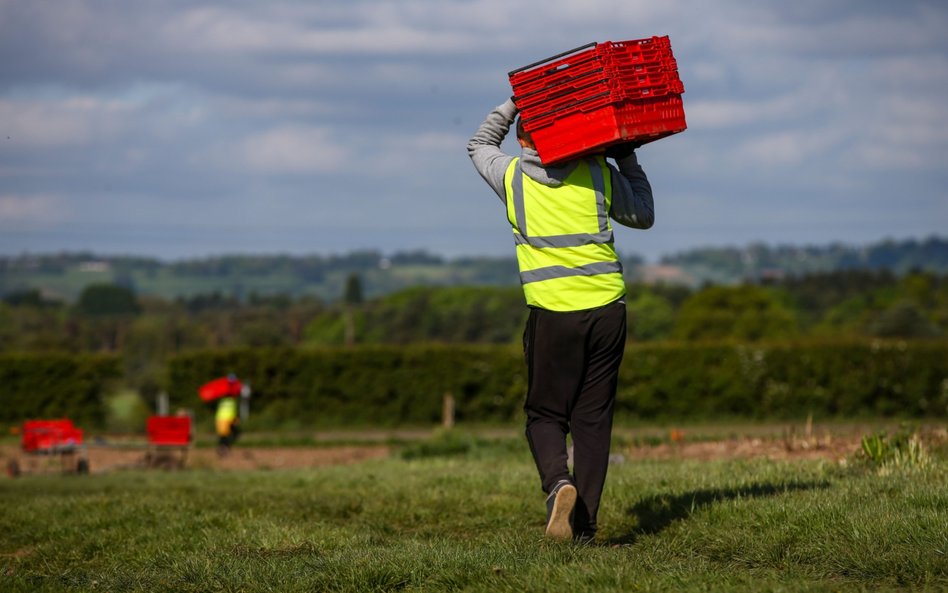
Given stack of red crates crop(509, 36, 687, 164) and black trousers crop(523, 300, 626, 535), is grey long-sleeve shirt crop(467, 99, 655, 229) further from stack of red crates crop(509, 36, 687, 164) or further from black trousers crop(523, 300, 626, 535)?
black trousers crop(523, 300, 626, 535)

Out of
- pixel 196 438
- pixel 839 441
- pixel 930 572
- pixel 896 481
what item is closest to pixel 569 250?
pixel 930 572

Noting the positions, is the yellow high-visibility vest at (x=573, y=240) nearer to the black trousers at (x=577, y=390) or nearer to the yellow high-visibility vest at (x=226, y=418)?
the black trousers at (x=577, y=390)

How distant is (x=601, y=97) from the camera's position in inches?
250

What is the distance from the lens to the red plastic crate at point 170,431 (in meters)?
21.2

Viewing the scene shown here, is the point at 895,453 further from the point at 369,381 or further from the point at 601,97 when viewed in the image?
the point at 369,381

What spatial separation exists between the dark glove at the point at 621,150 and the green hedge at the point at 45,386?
3122cm

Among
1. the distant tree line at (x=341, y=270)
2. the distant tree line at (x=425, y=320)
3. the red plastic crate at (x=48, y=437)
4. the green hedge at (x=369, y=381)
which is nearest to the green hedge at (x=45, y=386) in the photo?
the green hedge at (x=369, y=381)

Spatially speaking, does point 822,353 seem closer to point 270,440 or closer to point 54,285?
point 270,440

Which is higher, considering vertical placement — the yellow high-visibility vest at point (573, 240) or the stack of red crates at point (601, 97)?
the stack of red crates at point (601, 97)

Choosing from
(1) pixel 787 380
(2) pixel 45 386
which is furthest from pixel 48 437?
(1) pixel 787 380

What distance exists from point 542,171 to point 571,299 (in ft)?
2.33

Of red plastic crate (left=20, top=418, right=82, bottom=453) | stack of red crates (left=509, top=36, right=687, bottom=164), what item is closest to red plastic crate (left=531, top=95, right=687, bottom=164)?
stack of red crates (left=509, top=36, right=687, bottom=164)

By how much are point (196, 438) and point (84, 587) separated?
26.6 m

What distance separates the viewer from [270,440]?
29.2 m
